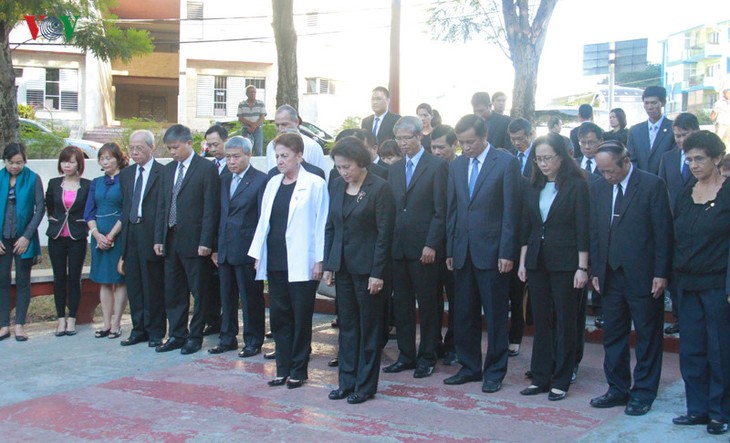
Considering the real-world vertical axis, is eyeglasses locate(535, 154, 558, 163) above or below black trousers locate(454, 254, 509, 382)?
above

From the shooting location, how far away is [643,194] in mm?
6473

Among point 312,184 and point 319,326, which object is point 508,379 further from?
point 319,326

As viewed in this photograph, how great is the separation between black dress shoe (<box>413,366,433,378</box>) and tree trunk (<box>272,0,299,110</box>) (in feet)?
28.6

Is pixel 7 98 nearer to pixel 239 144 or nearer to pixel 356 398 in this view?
pixel 239 144

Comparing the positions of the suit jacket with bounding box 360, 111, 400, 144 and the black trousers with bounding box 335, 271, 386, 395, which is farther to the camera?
the suit jacket with bounding box 360, 111, 400, 144

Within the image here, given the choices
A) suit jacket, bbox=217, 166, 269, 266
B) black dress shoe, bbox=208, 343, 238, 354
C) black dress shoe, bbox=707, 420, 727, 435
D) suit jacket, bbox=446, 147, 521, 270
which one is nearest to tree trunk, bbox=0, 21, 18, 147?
suit jacket, bbox=217, 166, 269, 266

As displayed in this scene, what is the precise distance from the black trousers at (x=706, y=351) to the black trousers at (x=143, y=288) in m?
5.42

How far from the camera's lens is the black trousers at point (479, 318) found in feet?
23.8

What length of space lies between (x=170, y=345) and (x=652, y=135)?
5544mm

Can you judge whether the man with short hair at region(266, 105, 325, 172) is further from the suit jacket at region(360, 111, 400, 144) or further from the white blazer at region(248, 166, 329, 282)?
the suit jacket at region(360, 111, 400, 144)

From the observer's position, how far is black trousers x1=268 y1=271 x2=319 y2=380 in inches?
292

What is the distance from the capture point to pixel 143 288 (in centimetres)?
946

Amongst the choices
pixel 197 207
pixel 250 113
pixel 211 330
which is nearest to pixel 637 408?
pixel 197 207

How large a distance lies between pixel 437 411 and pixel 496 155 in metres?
2.19
